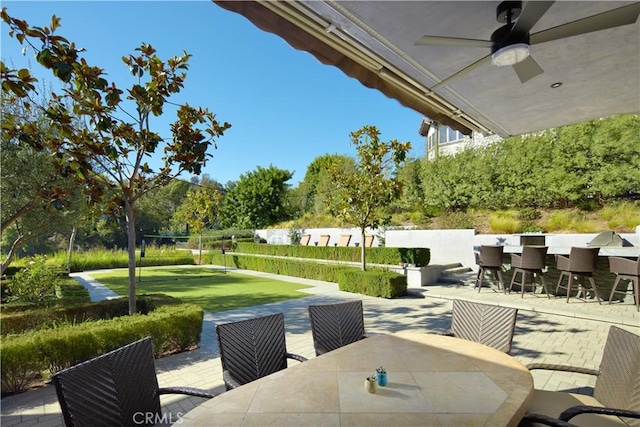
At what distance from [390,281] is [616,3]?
6366 mm

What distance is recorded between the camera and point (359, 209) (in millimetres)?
9125

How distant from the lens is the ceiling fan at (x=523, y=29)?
2.28 metres

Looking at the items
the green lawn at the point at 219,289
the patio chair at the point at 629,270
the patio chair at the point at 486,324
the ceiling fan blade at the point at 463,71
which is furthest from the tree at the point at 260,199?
the patio chair at the point at 486,324

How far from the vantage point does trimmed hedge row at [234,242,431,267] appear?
936 cm

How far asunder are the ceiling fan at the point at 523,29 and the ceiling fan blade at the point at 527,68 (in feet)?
0.18

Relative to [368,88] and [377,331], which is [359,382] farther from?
[377,331]

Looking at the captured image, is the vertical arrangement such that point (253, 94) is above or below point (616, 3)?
above

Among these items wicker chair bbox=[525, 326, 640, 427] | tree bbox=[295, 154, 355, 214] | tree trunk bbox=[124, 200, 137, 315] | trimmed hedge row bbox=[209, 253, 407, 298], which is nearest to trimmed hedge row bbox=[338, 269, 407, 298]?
trimmed hedge row bbox=[209, 253, 407, 298]

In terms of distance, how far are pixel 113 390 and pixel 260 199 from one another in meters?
25.5

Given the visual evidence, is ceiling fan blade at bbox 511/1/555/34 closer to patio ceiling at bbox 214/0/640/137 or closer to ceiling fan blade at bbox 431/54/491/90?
patio ceiling at bbox 214/0/640/137

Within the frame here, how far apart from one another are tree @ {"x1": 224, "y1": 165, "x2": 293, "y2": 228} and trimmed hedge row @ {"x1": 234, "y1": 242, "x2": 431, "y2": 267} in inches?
329

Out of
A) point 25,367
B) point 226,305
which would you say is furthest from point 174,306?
point 226,305

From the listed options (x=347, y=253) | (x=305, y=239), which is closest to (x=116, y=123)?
(x=347, y=253)

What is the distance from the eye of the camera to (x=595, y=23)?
241cm
